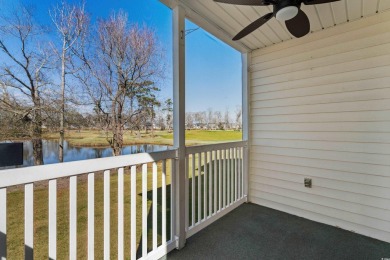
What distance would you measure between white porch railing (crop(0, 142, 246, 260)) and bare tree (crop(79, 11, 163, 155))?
0.99 ft

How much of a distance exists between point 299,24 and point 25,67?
6.92ft

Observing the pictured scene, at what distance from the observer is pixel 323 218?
2613 millimetres

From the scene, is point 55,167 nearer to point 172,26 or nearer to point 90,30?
point 90,30

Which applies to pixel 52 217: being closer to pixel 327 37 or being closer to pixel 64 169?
pixel 64 169

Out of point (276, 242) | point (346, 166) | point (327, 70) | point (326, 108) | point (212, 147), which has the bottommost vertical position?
point (276, 242)

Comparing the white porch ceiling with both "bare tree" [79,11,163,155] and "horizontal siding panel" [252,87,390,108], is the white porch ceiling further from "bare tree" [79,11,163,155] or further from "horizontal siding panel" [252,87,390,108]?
"horizontal siding panel" [252,87,390,108]

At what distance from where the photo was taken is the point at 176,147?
208 cm

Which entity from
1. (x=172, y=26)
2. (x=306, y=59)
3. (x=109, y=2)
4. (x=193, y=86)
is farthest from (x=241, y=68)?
(x=109, y=2)

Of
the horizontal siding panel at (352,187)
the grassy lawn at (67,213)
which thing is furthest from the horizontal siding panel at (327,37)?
the grassy lawn at (67,213)

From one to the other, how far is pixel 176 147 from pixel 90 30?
4.05 feet

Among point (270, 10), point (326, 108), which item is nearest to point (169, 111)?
point (270, 10)

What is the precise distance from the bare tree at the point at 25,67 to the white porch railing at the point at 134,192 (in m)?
0.20

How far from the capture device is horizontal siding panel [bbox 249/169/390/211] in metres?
2.25

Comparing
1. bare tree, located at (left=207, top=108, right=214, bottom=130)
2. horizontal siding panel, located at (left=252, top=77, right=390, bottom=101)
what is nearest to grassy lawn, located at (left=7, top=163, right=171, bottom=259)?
bare tree, located at (left=207, top=108, right=214, bottom=130)
